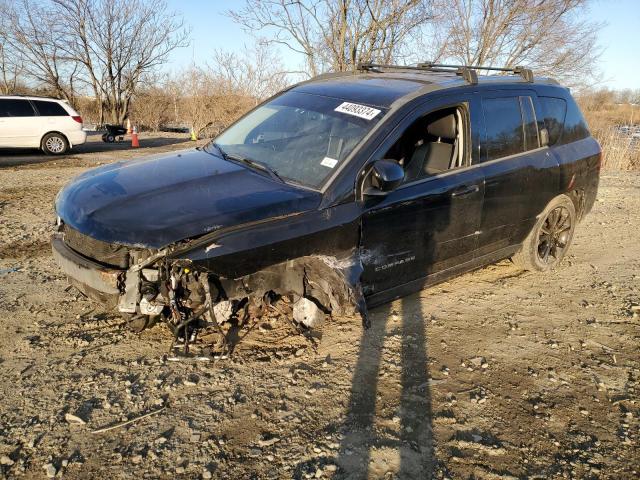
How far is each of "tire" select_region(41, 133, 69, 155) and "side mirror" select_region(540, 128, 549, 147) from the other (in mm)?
13558

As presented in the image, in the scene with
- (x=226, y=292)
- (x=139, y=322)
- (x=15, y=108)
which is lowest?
(x=139, y=322)

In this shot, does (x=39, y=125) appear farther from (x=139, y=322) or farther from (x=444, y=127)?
(x=444, y=127)

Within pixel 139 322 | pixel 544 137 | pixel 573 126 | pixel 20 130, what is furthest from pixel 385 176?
pixel 20 130

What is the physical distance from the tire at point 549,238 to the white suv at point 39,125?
13391 millimetres

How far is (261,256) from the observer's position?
9.45 ft

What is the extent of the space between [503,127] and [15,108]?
13.5 m

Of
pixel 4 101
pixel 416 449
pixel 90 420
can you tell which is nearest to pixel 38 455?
pixel 90 420

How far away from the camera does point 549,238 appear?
5098 millimetres

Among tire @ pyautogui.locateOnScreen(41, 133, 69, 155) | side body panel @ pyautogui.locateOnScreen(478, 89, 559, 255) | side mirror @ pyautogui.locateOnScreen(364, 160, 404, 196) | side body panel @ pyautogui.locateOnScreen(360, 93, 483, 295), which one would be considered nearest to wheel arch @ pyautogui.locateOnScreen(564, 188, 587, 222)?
side body panel @ pyautogui.locateOnScreen(478, 89, 559, 255)

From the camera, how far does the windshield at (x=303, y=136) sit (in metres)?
3.37

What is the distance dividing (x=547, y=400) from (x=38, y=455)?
286cm

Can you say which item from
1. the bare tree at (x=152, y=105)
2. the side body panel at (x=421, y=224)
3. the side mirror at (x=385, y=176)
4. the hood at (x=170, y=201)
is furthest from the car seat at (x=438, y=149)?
the bare tree at (x=152, y=105)

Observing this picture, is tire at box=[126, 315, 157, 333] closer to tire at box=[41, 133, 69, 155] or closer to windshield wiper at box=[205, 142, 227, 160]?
windshield wiper at box=[205, 142, 227, 160]

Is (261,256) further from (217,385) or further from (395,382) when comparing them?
(395,382)
